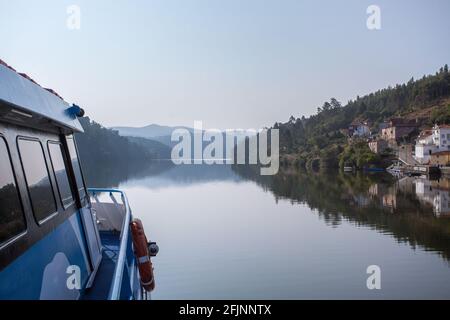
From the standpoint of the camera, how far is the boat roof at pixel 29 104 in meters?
3.46

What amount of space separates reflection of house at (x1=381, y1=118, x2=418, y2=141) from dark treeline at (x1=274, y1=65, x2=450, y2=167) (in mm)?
11428

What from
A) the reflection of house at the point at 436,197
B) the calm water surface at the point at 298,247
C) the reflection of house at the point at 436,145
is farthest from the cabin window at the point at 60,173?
the reflection of house at the point at 436,145

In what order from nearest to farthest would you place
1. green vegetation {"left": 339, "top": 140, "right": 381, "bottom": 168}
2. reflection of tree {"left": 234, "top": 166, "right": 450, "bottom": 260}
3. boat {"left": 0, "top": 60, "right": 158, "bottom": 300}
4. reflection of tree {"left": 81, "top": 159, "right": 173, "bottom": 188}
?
boat {"left": 0, "top": 60, "right": 158, "bottom": 300} < reflection of tree {"left": 234, "top": 166, "right": 450, "bottom": 260} < reflection of tree {"left": 81, "top": 159, "right": 173, "bottom": 188} < green vegetation {"left": 339, "top": 140, "right": 381, "bottom": 168}

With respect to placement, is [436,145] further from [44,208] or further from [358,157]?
[44,208]

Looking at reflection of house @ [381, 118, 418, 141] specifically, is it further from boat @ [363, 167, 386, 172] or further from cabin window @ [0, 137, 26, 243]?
cabin window @ [0, 137, 26, 243]

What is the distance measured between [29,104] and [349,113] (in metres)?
164

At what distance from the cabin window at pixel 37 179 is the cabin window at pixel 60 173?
442 millimetres

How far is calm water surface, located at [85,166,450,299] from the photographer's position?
14.4 metres

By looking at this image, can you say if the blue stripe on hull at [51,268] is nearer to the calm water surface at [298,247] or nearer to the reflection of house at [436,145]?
the calm water surface at [298,247]

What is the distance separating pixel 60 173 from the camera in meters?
5.52

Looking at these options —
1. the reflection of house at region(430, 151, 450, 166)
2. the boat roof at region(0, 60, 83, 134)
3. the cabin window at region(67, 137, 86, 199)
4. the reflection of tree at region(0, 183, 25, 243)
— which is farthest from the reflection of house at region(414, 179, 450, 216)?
the reflection of tree at region(0, 183, 25, 243)
